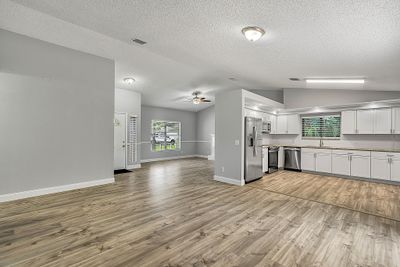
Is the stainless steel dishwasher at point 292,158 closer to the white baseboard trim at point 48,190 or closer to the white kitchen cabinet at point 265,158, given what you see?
the white kitchen cabinet at point 265,158

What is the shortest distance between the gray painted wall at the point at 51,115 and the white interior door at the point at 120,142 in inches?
84.3

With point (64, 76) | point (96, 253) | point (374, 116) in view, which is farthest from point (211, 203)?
point (374, 116)

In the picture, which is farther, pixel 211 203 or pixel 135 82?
pixel 135 82

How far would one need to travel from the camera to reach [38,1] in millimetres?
2670

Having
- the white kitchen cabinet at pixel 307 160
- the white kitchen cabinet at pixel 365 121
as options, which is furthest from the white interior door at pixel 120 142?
the white kitchen cabinet at pixel 365 121

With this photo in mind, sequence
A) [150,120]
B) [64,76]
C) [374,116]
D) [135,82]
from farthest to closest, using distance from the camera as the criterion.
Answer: [150,120]
[135,82]
[374,116]
[64,76]

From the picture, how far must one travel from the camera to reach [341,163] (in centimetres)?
612

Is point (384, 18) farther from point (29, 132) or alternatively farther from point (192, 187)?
point (29, 132)

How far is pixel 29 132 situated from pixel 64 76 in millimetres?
1424

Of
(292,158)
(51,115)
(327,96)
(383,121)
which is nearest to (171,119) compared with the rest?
(292,158)

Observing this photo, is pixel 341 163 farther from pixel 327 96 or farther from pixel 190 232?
pixel 190 232

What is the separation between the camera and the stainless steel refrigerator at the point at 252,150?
532 centimetres

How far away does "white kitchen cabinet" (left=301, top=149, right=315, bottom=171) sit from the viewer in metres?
6.71

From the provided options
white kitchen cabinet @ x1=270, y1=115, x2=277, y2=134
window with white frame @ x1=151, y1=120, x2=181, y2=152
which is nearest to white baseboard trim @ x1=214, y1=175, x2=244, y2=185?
white kitchen cabinet @ x1=270, y1=115, x2=277, y2=134
